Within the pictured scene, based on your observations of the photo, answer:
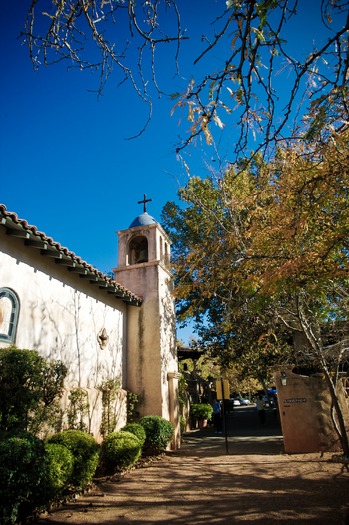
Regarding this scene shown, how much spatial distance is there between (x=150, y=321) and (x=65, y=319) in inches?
164

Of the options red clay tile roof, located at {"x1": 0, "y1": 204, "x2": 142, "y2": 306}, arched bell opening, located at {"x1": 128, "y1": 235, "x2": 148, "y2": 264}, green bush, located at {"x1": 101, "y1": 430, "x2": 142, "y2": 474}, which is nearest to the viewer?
red clay tile roof, located at {"x1": 0, "y1": 204, "x2": 142, "y2": 306}

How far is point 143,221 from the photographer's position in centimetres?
1462

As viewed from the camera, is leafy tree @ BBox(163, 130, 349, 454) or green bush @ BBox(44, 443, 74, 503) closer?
leafy tree @ BBox(163, 130, 349, 454)

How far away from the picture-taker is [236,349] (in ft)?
54.6

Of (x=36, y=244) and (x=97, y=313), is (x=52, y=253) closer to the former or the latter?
(x=36, y=244)

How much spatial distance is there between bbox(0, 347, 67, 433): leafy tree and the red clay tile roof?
2440 mm

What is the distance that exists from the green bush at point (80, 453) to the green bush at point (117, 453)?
1643mm

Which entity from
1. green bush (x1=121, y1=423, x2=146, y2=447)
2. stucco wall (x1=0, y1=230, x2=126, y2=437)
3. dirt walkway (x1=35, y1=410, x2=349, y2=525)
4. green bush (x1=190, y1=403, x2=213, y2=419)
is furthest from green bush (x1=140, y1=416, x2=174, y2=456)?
green bush (x1=190, y1=403, x2=213, y2=419)

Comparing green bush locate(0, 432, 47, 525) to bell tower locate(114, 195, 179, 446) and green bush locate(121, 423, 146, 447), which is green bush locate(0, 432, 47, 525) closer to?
green bush locate(121, 423, 146, 447)

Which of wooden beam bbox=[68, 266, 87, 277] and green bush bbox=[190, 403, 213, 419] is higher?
wooden beam bbox=[68, 266, 87, 277]

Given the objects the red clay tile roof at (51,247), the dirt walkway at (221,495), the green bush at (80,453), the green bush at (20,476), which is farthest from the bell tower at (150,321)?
the green bush at (20,476)

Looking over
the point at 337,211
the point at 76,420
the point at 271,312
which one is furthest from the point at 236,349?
the point at 337,211

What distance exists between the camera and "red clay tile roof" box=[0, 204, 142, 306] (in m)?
6.70

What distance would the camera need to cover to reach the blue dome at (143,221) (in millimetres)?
14461
